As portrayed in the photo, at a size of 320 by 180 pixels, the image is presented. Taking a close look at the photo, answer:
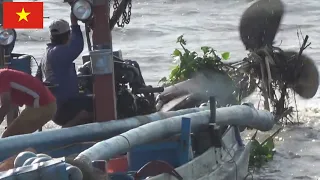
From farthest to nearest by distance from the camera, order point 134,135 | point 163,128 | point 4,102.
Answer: point 4,102, point 163,128, point 134,135

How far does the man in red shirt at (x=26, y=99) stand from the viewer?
9.38 m

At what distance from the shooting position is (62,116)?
10.7 meters

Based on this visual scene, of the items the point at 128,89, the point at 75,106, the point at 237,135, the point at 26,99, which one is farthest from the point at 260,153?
the point at 26,99

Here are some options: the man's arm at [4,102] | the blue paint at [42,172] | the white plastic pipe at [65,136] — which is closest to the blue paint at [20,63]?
the man's arm at [4,102]

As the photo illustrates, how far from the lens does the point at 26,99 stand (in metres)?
9.70

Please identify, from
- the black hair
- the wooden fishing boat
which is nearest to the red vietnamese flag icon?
the wooden fishing boat

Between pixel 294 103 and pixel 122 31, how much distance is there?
13.9 meters

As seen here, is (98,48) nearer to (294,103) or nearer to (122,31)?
(294,103)

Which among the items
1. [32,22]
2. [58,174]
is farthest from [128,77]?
[58,174]

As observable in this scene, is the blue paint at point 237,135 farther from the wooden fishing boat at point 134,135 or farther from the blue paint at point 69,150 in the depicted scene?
the blue paint at point 69,150

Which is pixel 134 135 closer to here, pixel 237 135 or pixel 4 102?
pixel 4 102

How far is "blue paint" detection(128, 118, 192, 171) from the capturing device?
8789mm

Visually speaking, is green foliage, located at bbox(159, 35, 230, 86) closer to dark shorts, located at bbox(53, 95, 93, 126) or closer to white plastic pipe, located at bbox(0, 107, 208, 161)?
dark shorts, located at bbox(53, 95, 93, 126)

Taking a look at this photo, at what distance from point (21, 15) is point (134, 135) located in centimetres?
509
